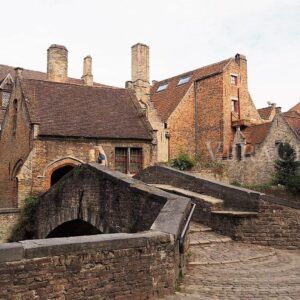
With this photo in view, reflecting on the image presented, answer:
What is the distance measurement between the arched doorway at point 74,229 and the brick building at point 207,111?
14229 millimetres

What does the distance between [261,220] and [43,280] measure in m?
6.51

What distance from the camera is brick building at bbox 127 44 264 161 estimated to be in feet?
101

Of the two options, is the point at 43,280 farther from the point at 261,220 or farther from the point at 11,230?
the point at 11,230

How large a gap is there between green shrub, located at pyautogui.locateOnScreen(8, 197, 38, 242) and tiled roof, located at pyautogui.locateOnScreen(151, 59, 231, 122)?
14749 mm

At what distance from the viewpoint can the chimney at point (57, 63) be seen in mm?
27109

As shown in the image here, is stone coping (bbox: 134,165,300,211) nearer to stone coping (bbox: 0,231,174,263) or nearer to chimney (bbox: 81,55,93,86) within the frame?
stone coping (bbox: 0,231,174,263)

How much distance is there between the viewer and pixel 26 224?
18.5m

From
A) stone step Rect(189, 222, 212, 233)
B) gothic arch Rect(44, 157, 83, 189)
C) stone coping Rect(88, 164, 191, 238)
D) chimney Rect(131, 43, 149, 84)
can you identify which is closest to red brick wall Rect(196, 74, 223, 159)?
chimney Rect(131, 43, 149, 84)

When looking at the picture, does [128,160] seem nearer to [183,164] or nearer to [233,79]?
[183,164]

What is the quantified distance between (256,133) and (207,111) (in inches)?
174

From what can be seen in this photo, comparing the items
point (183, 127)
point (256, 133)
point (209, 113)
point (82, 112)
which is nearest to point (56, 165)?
point (82, 112)

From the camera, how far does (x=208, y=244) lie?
31.0 feet

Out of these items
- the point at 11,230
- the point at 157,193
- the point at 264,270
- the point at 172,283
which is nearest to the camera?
the point at 172,283

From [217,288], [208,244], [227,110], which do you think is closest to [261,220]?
[208,244]
